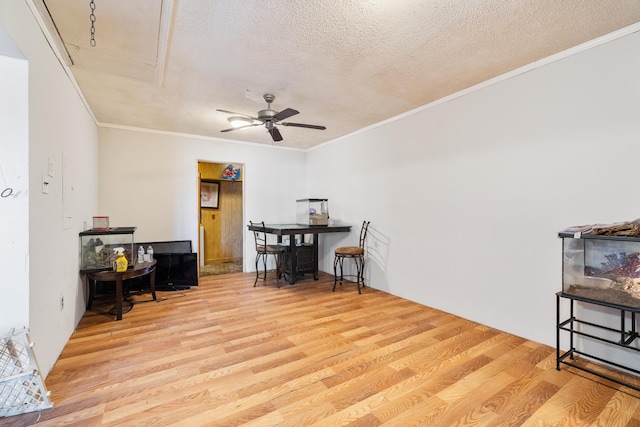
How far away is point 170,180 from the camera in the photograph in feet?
15.9

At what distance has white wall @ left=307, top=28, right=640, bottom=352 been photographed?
2213 millimetres

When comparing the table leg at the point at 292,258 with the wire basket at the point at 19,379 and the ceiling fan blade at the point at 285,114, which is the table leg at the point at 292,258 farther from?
the wire basket at the point at 19,379

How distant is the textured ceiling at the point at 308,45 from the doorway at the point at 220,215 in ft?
9.09

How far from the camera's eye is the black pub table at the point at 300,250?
441cm

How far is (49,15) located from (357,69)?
2.28 meters

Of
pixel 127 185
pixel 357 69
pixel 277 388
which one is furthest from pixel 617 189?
pixel 127 185

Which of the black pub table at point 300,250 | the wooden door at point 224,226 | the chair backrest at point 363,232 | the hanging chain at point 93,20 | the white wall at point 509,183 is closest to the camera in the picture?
the hanging chain at point 93,20

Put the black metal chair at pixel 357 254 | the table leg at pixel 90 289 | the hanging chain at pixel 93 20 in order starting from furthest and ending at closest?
the black metal chair at pixel 357 254 < the table leg at pixel 90 289 < the hanging chain at pixel 93 20

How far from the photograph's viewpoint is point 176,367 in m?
2.19

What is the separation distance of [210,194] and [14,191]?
4.80 meters

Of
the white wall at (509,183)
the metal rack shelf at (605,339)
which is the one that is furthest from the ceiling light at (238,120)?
the metal rack shelf at (605,339)

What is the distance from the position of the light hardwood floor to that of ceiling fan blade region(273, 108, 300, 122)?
2.16 meters

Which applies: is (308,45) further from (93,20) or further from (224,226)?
(224,226)

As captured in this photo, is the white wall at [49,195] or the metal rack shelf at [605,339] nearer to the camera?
the white wall at [49,195]
